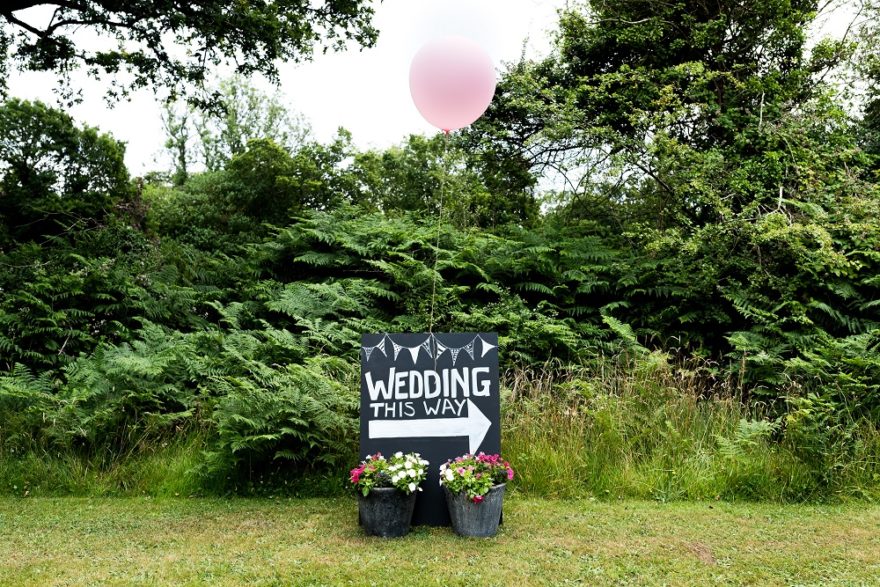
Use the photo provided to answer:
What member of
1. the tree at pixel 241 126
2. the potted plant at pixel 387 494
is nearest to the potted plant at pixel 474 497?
the potted plant at pixel 387 494

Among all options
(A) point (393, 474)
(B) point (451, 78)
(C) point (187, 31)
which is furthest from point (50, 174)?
(A) point (393, 474)

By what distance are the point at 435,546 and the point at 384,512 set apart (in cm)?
43

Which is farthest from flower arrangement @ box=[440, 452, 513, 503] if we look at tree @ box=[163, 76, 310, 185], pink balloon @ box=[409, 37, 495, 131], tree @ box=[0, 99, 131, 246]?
tree @ box=[163, 76, 310, 185]

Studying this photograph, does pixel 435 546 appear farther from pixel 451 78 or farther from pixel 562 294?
pixel 562 294

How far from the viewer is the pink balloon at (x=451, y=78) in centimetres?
497

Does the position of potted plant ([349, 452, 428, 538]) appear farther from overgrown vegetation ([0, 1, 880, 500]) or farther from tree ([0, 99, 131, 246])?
tree ([0, 99, 131, 246])

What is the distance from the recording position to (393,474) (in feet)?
14.7

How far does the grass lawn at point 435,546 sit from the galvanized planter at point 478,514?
106 millimetres

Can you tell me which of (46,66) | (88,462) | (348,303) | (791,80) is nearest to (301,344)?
(348,303)

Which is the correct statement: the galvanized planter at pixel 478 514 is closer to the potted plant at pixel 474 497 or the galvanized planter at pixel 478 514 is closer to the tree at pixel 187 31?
the potted plant at pixel 474 497

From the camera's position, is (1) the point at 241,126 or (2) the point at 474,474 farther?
(1) the point at 241,126

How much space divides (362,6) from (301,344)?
7.47m

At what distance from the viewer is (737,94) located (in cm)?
1098

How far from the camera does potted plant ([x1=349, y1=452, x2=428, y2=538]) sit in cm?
441
